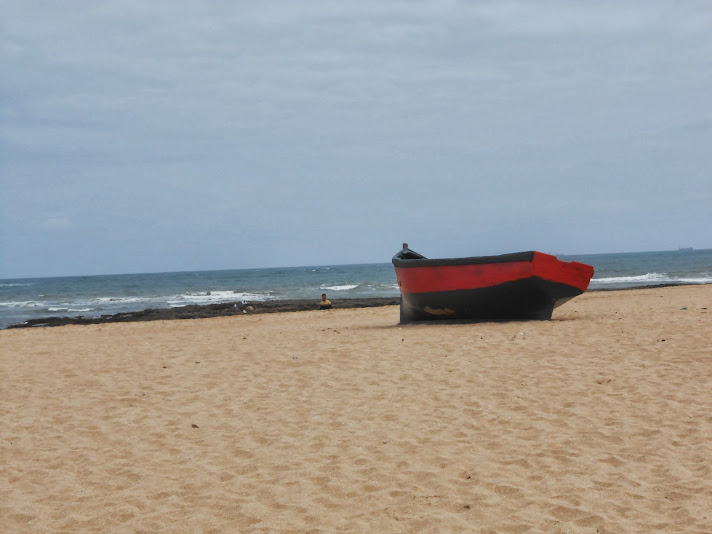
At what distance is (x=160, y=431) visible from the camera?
5895mm

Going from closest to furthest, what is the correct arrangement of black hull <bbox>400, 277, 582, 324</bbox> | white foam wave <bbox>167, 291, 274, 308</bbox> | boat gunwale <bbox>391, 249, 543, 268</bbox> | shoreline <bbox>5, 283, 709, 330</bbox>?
boat gunwale <bbox>391, 249, 543, 268</bbox>
black hull <bbox>400, 277, 582, 324</bbox>
shoreline <bbox>5, 283, 709, 330</bbox>
white foam wave <bbox>167, 291, 274, 308</bbox>

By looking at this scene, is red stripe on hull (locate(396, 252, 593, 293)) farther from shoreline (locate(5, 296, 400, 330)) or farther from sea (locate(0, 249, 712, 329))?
sea (locate(0, 249, 712, 329))

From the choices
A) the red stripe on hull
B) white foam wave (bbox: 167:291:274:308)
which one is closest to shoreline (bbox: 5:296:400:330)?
white foam wave (bbox: 167:291:274:308)

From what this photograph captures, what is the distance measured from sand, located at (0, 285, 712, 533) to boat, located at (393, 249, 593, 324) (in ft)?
7.91

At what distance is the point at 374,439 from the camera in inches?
211

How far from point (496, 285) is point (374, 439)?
737 cm

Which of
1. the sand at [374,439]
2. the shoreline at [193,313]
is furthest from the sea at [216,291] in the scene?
the sand at [374,439]

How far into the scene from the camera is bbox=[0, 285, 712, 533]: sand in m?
3.92

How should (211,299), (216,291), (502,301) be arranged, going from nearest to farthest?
(502,301) → (211,299) → (216,291)

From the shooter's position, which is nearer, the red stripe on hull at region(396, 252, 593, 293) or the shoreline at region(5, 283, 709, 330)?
the red stripe on hull at region(396, 252, 593, 293)

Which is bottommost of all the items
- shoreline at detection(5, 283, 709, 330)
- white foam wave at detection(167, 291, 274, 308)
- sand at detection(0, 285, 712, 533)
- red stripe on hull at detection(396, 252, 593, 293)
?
sand at detection(0, 285, 712, 533)

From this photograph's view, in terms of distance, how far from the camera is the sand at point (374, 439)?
3.92 meters

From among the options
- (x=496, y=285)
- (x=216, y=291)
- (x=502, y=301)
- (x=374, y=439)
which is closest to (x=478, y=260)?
(x=496, y=285)

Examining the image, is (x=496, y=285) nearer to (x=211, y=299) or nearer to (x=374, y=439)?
(x=374, y=439)
